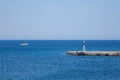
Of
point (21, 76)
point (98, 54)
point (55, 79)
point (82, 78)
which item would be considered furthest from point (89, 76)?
point (98, 54)

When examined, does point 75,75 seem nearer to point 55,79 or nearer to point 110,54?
point 55,79

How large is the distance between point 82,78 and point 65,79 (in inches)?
78.6

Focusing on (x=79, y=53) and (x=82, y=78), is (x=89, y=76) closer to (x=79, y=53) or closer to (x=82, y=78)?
(x=82, y=78)

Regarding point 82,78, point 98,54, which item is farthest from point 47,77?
point 98,54

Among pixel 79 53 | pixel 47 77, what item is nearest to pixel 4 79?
pixel 47 77

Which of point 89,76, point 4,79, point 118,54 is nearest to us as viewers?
point 4,79

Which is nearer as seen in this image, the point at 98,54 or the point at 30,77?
the point at 30,77

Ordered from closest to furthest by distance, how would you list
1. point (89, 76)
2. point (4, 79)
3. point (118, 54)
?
point (4, 79), point (89, 76), point (118, 54)

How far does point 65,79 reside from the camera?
33.6m

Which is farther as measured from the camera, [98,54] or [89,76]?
[98,54]

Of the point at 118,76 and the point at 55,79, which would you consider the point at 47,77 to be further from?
the point at 118,76

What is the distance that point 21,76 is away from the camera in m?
35.6

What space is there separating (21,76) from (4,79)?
248 cm

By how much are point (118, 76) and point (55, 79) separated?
277 inches
